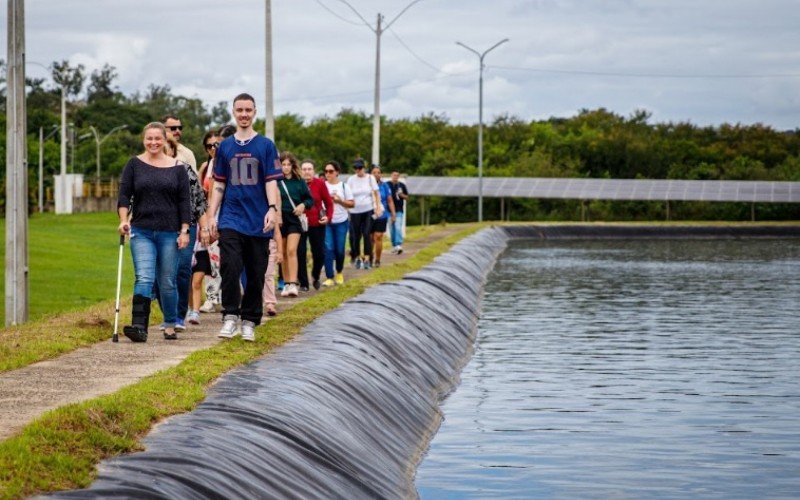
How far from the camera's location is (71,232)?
167 ft

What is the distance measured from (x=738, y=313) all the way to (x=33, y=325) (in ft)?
48.5

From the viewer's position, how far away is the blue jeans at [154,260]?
48.0 ft

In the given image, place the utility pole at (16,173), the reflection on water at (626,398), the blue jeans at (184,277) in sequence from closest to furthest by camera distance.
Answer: the reflection on water at (626,398)
the blue jeans at (184,277)
the utility pole at (16,173)

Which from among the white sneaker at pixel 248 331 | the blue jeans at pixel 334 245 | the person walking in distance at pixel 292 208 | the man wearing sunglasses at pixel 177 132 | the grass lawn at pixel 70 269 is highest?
the man wearing sunglasses at pixel 177 132

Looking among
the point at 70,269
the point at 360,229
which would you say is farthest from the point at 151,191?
the point at 70,269

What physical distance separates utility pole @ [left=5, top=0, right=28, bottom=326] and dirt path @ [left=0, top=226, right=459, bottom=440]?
3.34 metres

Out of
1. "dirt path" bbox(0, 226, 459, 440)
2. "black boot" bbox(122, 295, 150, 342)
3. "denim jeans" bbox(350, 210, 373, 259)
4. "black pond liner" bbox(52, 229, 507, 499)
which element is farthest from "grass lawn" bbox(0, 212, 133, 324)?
"dirt path" bbox(0, 226, 459, 440)

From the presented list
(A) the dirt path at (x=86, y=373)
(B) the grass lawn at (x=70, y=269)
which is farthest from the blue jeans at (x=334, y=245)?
(A) the dirt path at (x=86, y=373)

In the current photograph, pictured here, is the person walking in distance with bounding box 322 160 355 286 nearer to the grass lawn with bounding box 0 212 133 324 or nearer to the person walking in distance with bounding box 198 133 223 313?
the grass lawn with bounding box 0 212 133 324

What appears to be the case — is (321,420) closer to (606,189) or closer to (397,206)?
(397,206)

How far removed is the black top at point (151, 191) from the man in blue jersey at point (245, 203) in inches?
14.1

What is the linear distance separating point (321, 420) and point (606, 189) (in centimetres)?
7696

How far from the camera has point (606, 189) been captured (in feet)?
286

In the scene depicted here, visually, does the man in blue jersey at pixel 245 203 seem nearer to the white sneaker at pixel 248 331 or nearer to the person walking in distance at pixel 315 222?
the white sneaker at pixel 248 331
